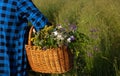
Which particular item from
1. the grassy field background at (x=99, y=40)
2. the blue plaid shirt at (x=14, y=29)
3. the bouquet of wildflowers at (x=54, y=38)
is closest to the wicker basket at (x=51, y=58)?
the bouquet of wildflowers at (x=54, y=38)

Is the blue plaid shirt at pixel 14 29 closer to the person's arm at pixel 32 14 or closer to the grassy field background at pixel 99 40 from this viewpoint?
the person's arm at pixel 32 14

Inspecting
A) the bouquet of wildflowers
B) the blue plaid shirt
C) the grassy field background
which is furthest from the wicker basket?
the grassy field background

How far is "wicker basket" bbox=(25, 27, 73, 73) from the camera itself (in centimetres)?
268

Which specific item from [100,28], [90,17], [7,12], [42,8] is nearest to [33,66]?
[7,12]

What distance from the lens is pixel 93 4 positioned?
7301mm

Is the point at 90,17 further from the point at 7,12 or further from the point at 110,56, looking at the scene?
the point at 7,12

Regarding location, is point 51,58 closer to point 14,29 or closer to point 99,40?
point 14,29

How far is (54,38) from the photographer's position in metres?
2.77

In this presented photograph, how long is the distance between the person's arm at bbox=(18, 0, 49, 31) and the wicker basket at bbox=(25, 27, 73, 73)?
0.56 ft

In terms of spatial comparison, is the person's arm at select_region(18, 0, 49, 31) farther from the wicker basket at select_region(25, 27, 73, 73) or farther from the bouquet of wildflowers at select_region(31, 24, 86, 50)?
the wicker basket at select_region(25, 27, 73, 73)

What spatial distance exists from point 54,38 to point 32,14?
0.24m

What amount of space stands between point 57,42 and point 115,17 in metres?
3.32

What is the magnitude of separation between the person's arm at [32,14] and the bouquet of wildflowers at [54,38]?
58 millimetres

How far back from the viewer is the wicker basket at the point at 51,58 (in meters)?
2.68
